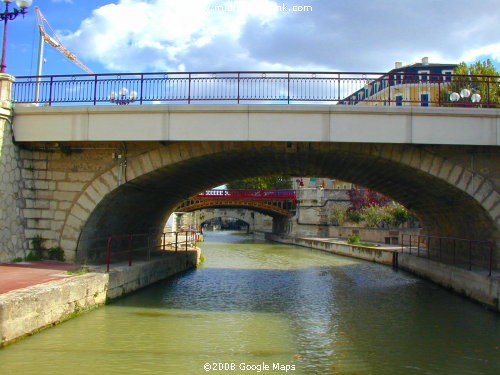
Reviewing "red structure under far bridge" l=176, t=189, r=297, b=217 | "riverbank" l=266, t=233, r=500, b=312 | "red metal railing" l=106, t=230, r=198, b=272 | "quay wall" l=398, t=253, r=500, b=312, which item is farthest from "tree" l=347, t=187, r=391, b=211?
"red metal railing" l=106, t=230, r=198, b=272

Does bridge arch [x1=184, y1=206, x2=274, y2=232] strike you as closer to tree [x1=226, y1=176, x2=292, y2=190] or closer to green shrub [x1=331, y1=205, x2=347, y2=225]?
tree [x1=226, y1=176, x2=292, y2=190]

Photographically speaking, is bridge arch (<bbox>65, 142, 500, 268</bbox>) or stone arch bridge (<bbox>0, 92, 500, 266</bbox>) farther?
bridge arch (<bbox>65, 142, 500, 268</bbox>)

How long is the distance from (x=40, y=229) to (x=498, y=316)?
11.8m

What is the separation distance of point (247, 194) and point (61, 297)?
41.4m

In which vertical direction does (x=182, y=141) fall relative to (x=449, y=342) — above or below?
above

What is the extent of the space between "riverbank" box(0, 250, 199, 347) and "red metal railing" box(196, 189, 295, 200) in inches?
1314

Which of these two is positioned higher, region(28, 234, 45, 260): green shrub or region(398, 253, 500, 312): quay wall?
region(28, 234, 45, 260): green shrub

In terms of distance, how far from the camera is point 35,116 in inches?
497

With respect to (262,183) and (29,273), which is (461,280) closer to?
(29,273)

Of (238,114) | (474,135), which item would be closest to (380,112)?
(474,135)

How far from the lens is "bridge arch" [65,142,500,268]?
12.4 meters

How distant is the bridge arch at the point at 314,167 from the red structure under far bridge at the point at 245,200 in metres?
30.7

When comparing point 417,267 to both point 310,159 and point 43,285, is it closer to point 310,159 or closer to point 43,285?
point 310,159

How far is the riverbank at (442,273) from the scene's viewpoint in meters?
11.5
